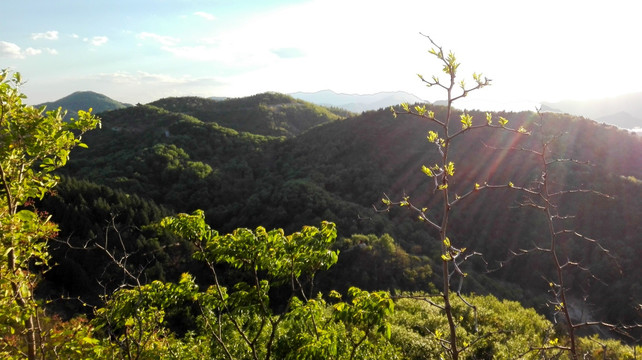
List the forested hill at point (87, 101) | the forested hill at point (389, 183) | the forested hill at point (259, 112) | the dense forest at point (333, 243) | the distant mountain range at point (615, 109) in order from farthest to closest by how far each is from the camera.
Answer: the forested hill at point (87, 101) → the distant mountain range at point (615, 109) → the forested hill at point (259, 112) → the forested hill at point (389, 183) → the dense forest at point (333, 243)

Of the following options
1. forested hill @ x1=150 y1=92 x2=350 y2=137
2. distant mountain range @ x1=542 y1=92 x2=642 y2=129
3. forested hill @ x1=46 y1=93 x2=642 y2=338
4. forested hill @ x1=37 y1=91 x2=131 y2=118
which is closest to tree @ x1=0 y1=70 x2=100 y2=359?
forested hill @ x1=46 y1=93 x2=642 y2=338

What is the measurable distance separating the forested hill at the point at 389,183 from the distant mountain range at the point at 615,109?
3076 inches

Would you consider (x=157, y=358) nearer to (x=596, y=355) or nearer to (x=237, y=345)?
(x=237, y=345)

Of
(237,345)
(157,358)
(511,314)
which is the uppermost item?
(157,358)

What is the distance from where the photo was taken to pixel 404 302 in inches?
489

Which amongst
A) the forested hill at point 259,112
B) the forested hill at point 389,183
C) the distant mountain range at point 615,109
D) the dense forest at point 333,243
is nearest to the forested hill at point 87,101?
the forested hill at point 259,112

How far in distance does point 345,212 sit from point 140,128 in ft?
181

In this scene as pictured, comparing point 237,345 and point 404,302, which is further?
point 404,302

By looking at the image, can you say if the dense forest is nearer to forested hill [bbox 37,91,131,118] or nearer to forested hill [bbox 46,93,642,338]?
forested hill [bbox 46,93,642,338]

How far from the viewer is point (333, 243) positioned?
620 centimetres

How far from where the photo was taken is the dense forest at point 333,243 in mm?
3861

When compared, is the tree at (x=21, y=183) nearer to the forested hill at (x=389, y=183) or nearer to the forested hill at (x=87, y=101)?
the forested hill at (x=389, y=183)

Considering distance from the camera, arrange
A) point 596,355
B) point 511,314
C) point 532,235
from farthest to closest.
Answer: point 532,235 → point 511,314 → point 596,355

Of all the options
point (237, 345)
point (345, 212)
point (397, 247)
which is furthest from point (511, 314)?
point (345, 212)
